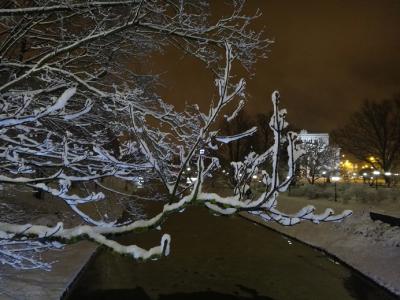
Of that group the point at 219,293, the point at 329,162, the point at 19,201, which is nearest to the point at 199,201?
the point at 219,293

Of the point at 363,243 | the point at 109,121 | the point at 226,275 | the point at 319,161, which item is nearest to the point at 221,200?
the point at 109,121

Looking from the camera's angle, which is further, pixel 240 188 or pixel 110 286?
pixel 110 286

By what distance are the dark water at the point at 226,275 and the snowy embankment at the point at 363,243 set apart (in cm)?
47

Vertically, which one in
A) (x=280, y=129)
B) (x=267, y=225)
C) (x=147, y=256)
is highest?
(x=280, y=129)

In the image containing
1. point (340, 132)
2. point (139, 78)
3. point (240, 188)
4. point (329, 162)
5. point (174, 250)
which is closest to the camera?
point (240, 188)

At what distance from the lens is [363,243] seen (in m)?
17.5

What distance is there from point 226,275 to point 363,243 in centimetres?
627

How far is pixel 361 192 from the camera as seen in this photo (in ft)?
100

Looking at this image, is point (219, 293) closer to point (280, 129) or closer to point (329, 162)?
point (280, 129)

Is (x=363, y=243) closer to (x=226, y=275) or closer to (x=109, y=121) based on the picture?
(x=226, y=275)

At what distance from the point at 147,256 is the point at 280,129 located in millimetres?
1333

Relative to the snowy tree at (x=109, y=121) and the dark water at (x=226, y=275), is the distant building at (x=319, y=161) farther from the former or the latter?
the snowy tree at (x=109, y=121)

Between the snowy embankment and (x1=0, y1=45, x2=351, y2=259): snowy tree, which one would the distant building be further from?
(x1=0, y1=45, x2=351, y2=259): snowy tree

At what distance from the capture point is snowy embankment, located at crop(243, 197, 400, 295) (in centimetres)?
1380
